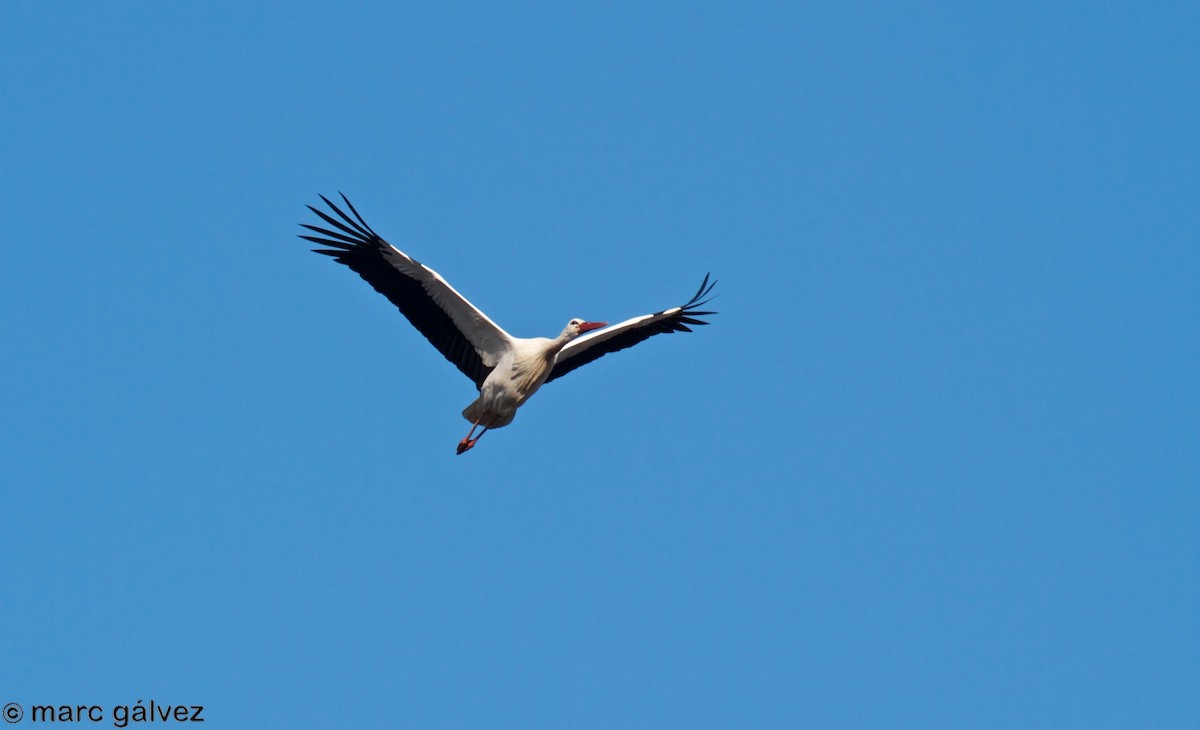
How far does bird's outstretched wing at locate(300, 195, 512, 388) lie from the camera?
40.8ft

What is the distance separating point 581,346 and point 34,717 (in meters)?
6.31

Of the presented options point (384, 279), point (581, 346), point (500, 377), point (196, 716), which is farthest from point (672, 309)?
point (196, 716)

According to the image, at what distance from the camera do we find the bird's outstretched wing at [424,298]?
12.4m

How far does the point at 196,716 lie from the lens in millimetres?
11625

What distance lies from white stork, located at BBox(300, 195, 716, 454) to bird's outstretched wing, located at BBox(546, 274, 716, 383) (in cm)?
35

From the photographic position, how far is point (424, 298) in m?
12.8

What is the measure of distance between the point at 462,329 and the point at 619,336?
1940 millimetres

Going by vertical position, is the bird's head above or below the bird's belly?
above

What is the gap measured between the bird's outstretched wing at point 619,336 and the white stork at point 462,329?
354 mm

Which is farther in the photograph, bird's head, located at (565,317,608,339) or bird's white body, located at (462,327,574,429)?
bird's head, located at (565,317,608,339)

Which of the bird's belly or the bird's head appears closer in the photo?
the bird's belly

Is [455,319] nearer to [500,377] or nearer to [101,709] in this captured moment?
[500,377]

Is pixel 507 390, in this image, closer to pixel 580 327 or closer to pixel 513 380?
pixel 513 380

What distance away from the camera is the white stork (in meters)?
12.5
